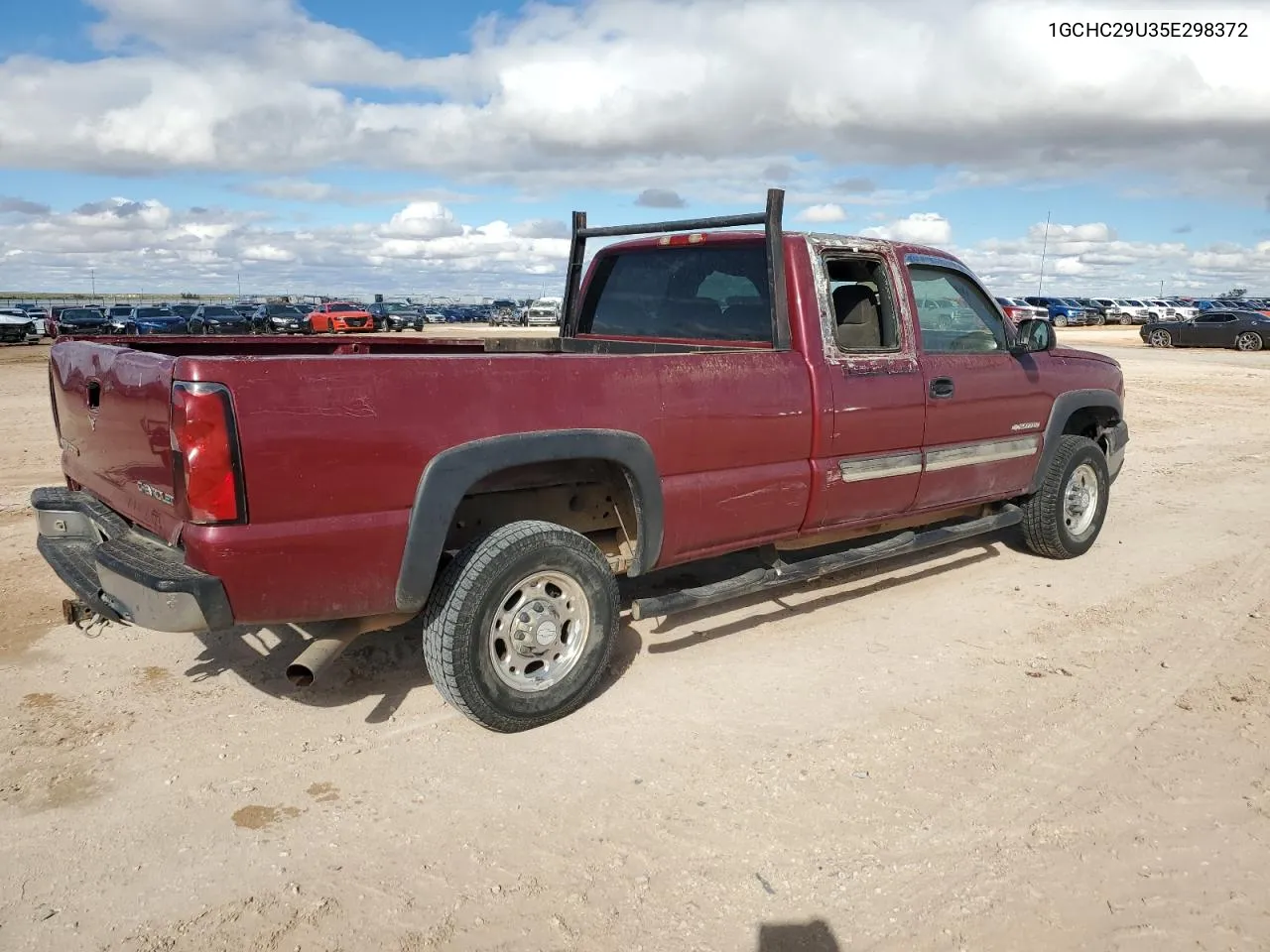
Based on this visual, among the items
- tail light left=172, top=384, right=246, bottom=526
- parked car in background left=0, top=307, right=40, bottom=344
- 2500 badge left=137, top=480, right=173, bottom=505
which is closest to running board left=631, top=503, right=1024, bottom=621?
tail light left=172, top=384, right=246, bottom=526

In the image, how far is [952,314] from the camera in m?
5.34

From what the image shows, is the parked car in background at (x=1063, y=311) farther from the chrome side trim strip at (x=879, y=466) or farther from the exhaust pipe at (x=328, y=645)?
the exhaust pipe at (x=328, y=645)

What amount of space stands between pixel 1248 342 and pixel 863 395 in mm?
33341

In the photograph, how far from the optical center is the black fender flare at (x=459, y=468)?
11.0 ft

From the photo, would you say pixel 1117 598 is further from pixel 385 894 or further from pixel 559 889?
pixel 385 894

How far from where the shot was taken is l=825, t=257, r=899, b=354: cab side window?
4.88 metres

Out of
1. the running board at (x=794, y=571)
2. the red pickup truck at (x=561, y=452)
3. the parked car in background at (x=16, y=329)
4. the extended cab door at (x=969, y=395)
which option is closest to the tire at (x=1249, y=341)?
Answer: the red pickup truck at (x=561, y=452)

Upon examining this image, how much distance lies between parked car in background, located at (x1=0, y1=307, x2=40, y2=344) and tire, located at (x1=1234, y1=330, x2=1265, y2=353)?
1657 inches

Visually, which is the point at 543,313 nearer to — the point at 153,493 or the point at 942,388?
the point at 942,388

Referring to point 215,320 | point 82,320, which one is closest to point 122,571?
point 82,320

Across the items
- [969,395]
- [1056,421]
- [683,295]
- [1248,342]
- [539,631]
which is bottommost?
[539,631]

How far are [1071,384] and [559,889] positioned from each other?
4697 mm

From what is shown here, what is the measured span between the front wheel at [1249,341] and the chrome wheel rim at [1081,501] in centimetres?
3087

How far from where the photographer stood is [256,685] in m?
4.18
